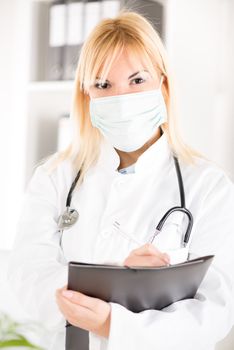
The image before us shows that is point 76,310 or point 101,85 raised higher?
point 101,85

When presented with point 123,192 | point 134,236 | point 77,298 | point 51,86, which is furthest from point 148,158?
point 51,86

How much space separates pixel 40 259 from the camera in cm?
147

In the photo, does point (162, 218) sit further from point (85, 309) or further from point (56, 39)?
point (56, 39)

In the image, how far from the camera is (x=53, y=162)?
166 centimetres

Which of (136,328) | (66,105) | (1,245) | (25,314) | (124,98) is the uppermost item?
(124,98)

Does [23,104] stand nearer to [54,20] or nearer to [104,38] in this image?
[54,20]

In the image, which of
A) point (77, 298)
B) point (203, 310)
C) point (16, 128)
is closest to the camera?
point (77, 298)

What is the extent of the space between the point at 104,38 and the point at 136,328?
76 centimetres

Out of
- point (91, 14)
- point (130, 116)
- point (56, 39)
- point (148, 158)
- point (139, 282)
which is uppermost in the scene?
point (91, 14)

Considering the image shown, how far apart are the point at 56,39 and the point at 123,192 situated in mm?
1101

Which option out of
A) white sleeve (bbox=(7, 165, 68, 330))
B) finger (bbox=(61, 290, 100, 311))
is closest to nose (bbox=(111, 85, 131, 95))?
white sleeve (bbox=(7, 165, 68, 330))

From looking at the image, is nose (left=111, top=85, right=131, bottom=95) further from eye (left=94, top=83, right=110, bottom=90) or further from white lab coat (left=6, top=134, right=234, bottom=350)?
white lab coat (left=6, top=134, right=234, bottom=350)

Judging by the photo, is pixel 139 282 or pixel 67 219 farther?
pixel 67 219

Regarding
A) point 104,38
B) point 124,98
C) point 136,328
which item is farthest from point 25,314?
point 104,38
